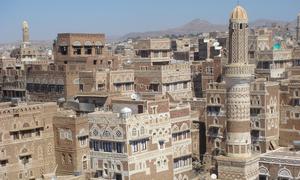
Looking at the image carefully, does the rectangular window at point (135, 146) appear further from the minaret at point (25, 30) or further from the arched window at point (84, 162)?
the minaret at point (25, 30)

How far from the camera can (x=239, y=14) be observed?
41219 mm

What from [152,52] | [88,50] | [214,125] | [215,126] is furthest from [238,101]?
[152,52]

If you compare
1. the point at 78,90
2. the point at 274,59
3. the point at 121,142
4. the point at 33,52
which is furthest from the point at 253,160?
the point at 33,52

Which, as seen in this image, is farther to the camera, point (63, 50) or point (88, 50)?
point (88, 50)

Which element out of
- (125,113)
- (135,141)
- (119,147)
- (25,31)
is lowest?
(119,147)

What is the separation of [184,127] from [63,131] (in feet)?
37.9

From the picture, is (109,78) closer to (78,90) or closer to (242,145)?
(78,90)

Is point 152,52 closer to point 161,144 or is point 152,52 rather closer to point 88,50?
point 88,50

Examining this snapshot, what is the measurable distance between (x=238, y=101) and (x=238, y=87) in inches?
41.8

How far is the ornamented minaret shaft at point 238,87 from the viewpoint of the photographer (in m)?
40.9

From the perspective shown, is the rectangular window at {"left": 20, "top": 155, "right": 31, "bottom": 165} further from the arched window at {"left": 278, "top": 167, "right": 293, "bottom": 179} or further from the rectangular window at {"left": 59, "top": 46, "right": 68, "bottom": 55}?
the arched window at {"left": 278, "top": 167, "right": 293, "bottom": 179}

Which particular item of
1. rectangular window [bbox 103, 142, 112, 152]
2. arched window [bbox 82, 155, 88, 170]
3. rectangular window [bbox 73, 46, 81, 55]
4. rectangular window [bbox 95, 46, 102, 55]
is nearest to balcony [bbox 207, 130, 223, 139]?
arched window [bbox 82, 155, 88, 170]

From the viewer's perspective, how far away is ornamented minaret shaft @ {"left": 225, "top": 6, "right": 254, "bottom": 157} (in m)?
40.9

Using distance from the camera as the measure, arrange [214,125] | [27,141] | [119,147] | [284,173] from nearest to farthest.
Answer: [119,147], [284,173], [27,141], [214,125]
